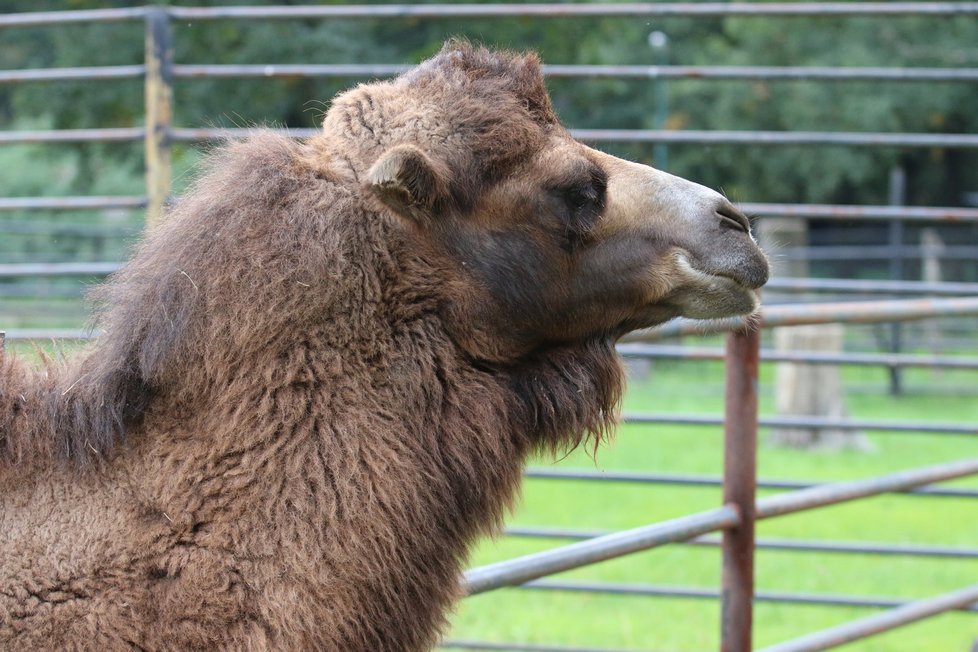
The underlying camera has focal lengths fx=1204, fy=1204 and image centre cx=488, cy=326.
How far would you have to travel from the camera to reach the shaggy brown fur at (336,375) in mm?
2055

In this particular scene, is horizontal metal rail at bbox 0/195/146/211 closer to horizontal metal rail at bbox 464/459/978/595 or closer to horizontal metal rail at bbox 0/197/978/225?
horizontal metal rail at bbox 0/197/978/225

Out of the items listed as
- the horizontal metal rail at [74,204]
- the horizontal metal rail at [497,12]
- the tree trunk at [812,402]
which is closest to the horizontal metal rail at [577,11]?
the horizontal metal rail at [497,12]

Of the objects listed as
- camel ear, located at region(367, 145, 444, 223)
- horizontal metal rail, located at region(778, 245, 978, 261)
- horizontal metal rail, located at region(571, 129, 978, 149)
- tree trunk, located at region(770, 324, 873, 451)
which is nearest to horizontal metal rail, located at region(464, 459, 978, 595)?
Result: camel ear, located at region(367, 145, 444, 223)

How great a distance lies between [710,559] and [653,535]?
4892 mm

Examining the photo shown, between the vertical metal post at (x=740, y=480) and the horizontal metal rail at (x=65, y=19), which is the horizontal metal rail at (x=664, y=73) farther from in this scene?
the vertical metal post at (x=740, y=480)

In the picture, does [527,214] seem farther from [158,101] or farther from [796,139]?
[796,139]

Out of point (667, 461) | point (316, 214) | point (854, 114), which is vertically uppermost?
point (316, 214)

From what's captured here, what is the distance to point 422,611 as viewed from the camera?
226 centimetres

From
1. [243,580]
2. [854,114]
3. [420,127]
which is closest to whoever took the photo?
[243,580]

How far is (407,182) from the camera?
227 centimetres

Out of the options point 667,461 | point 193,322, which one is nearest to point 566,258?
point 193,322

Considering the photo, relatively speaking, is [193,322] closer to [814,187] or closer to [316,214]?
[316,214]

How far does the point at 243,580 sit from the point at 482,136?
97cm

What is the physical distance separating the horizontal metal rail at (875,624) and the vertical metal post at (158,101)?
3184 mm
